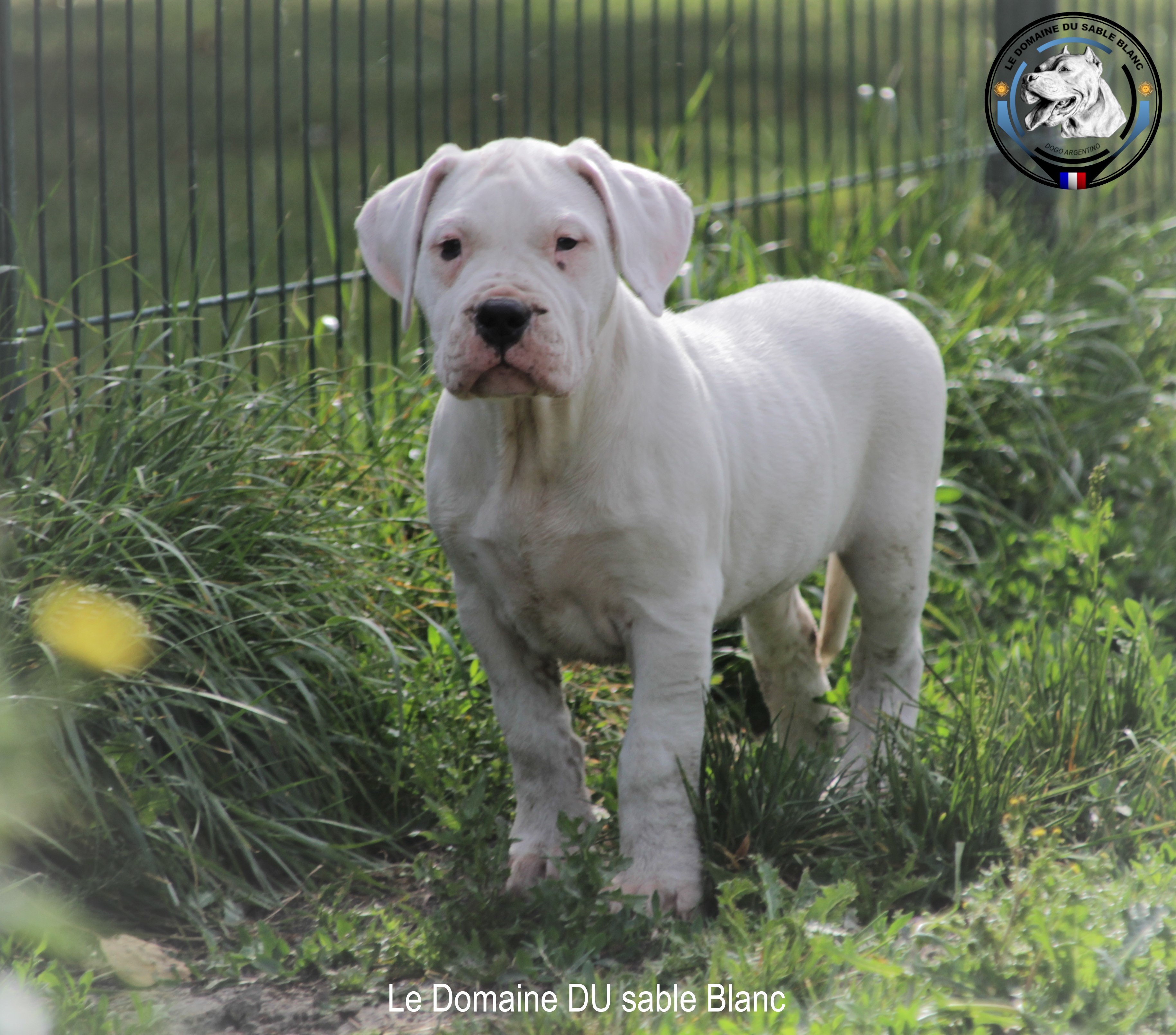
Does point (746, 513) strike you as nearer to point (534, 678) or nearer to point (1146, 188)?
point (534, 678)

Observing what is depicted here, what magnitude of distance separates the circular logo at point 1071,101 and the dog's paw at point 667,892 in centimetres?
323

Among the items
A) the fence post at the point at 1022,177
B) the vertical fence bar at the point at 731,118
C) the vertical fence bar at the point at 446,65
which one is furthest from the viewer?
the fence post at the point at 1022,177

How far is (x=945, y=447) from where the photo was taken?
17.1 feet

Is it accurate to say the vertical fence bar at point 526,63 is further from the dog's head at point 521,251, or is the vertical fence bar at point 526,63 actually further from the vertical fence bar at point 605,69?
the dog's head at point 521,251

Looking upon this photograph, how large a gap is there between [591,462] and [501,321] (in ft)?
1.50

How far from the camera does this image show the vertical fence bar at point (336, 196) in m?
4.63

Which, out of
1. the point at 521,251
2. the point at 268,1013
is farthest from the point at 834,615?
the point at 268,1013

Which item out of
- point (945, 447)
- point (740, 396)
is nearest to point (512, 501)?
point (740, 396)

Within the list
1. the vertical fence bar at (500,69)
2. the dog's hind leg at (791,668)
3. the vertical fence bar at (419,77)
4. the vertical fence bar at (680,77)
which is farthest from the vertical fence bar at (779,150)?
the dog's hind leg at (791,668)

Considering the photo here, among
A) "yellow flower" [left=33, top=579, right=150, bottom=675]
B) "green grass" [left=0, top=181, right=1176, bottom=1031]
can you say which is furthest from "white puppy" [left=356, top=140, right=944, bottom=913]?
"yellow flower" [left=33, top=579, right=150, bottom=675]

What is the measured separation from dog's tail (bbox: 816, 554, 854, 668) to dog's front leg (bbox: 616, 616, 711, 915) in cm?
108

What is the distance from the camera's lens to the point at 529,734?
10.5ft

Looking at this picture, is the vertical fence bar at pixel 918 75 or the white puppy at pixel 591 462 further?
the vertical fence bar at pixel 918 75

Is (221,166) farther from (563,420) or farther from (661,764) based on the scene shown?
(661,764)
